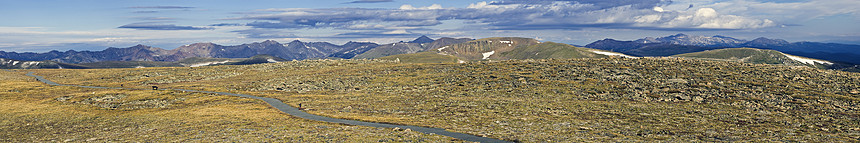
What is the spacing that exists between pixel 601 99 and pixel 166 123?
61149 millimetres

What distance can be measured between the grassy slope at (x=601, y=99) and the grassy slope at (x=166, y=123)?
9271 mm

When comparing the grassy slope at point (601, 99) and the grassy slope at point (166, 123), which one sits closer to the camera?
the grassy slope at point (166, 123)

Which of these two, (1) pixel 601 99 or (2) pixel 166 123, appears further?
(1) pixel 601 99

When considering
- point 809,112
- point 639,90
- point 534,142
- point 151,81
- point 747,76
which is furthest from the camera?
point 151,81

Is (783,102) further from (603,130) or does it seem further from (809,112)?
(603,130)

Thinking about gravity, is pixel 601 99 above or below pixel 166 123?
below

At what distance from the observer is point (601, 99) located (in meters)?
74.9

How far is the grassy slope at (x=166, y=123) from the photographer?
4412 cm

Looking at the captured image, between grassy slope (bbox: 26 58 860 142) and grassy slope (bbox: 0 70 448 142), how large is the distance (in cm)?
927

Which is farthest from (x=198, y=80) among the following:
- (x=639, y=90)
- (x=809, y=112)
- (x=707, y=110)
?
(x=809, y=112)

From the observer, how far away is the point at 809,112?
2271 inches

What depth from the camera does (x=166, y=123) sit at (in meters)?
56.7

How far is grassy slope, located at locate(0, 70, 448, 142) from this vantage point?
44.1m

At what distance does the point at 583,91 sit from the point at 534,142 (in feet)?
151
